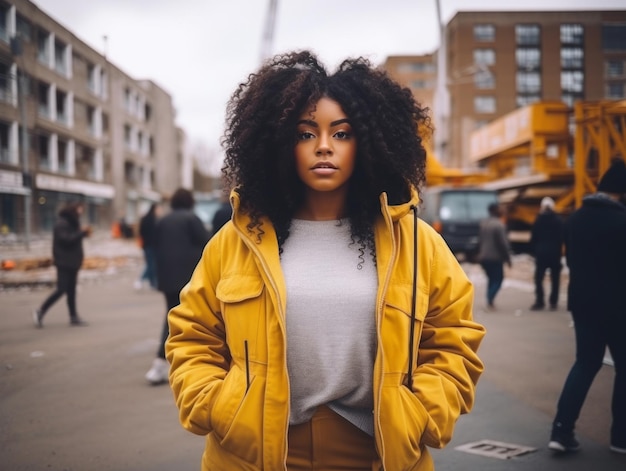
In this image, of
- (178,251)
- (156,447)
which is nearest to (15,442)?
(156,447)

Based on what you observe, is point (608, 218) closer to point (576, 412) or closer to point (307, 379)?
point (576, 412)

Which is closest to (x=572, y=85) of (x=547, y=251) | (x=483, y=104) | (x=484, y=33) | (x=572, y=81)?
(x=572, y=81)

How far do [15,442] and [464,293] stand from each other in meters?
3.65

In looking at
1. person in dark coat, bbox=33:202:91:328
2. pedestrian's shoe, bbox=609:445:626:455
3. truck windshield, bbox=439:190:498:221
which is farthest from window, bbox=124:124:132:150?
pedestrian's shoe, bbox=609:445:626:455

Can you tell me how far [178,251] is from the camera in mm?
5914

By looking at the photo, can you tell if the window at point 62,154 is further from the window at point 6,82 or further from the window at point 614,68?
the window at point 614,68

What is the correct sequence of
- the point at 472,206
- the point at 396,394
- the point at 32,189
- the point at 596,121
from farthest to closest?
the point at 472,206 → the point at 596,121 → the point at 32,189 → the point at 396,394

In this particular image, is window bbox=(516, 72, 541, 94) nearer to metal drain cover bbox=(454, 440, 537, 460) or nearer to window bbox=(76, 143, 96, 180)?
window bbox=(76, 143, 96, 180)

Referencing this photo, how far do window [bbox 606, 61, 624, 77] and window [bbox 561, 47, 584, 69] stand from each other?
2.24 feet

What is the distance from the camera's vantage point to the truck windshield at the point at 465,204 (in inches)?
760

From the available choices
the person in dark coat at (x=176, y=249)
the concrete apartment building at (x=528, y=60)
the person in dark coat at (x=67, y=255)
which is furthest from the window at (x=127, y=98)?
the concrete apartment building at (x=528, y=60)

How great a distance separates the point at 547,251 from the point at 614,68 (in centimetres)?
643

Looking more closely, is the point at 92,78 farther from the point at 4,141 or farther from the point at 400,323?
the point at 400,323

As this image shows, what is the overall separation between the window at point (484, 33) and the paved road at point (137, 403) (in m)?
26.8
